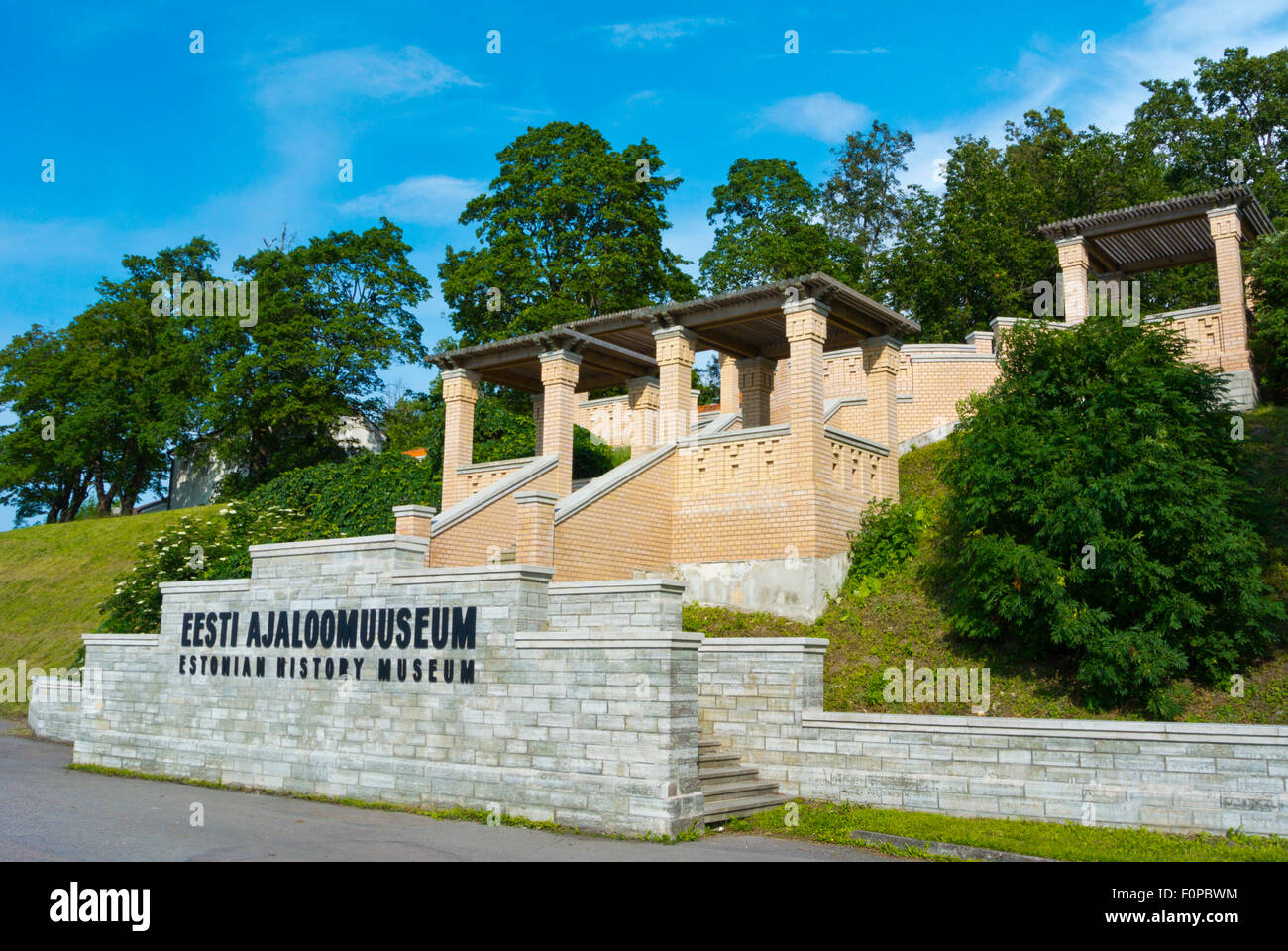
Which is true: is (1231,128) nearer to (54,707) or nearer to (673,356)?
(673,356)

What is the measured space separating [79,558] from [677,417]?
2562cm

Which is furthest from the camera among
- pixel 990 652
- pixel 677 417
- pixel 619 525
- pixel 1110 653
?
pixel 677 417

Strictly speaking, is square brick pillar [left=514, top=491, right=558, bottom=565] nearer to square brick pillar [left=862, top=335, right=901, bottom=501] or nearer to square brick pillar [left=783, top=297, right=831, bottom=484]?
square brick pillar [left=783, top=297, right=831, bottom=484]

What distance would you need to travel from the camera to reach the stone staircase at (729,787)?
10953mm

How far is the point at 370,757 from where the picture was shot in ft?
42.4

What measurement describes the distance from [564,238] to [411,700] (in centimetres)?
2394

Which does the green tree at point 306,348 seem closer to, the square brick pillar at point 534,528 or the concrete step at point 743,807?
the square brick pillar at point 534,528

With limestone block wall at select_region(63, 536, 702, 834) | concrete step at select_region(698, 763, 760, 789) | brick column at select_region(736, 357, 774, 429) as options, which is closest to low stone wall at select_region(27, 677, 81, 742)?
limestone block wall at select_region(63, 536, 702, 834)

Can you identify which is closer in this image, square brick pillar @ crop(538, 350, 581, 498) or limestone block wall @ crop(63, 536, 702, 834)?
limestone block wall @ crop(63, 536, 702, 834)

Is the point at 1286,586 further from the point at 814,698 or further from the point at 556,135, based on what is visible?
the point at 556,135

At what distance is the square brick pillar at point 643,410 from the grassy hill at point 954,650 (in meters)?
5.13

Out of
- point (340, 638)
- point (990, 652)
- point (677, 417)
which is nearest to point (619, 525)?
point (677, 417)

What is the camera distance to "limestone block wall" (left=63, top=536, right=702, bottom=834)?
1059cm

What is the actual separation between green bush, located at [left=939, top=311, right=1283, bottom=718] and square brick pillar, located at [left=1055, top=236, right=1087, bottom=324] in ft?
30.2
